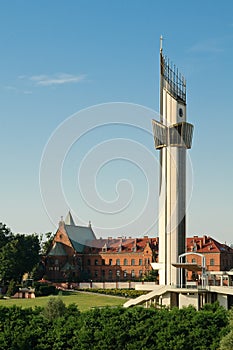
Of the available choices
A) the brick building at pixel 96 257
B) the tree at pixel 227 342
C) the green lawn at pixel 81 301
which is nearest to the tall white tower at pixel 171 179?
the green lawn at pixel 81 301

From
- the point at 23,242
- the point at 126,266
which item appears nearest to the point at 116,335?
the point at 23,242

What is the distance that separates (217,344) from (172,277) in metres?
16.9

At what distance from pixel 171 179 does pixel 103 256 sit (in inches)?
1914

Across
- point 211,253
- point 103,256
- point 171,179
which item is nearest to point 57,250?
point 103,256

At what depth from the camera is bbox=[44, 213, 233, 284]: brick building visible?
321ft

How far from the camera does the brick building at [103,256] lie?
9781cm

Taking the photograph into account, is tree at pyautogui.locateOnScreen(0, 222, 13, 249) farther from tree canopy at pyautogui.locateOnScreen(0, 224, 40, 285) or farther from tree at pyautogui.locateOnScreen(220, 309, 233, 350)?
tree at pyautogui.locateOnScreen(220, 309, 233, 350)

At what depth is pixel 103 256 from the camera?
105 metres

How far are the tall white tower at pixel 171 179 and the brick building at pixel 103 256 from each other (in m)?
36.6

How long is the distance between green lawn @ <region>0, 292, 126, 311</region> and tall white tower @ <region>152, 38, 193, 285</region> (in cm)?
1227

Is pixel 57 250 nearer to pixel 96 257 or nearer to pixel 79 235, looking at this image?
pixel 79 235

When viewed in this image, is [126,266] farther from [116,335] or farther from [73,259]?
[116,335]

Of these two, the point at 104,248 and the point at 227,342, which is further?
the point at 104,248

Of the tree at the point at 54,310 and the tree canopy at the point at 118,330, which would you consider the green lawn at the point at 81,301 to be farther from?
the tree canopy at the point at 118,330
